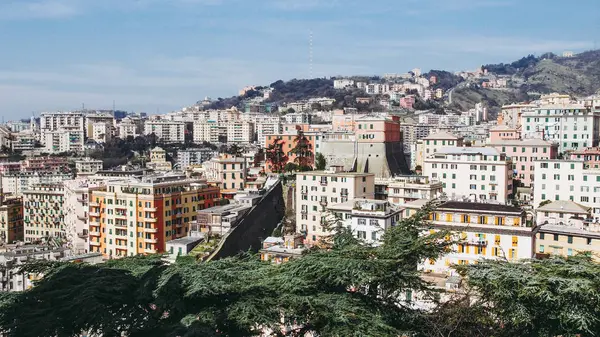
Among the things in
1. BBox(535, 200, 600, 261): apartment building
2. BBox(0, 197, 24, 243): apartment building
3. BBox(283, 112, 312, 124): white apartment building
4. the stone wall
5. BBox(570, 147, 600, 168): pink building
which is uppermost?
BBox(283, 112, 312, 124): white apartment building

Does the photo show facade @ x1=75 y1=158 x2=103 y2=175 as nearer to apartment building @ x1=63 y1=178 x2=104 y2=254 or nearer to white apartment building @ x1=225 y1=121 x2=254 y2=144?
white apartment building @ x1=225 y1=121 x2=254 y2=144

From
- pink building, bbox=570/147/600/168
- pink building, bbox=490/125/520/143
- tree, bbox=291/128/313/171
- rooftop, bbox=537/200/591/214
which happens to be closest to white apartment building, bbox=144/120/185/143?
tree, bbox=291/128/313/171

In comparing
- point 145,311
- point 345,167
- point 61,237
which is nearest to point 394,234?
point 145,311

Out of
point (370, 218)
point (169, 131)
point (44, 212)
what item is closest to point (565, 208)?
point (370, 218)

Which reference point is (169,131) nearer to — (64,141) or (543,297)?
(64,141)

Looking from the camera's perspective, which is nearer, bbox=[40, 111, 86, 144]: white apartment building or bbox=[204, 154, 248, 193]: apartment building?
bbox=[204, 154, 248, 193]: apartment building

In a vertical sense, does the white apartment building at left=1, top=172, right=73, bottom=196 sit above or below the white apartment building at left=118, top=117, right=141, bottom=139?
below
